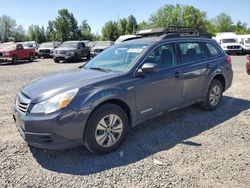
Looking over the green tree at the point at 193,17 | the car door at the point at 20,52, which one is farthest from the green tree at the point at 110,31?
the car door at the point at 20,52

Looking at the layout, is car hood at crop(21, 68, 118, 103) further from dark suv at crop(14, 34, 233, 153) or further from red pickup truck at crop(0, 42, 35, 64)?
red pickup truck at crop(0, 42, 35, 64)

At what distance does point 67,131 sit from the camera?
12.4ft

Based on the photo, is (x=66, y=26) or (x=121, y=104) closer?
(x=121, y=104)

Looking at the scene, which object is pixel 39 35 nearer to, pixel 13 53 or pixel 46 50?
pixel 46 50

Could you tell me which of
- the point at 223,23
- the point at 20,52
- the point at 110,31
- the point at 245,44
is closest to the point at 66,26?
the point at 110,31

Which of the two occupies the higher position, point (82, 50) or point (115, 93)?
point (82, 50)

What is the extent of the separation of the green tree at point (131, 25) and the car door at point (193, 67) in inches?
2422

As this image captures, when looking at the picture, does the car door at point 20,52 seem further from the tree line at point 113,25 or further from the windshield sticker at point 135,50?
the tree line at point 113,25

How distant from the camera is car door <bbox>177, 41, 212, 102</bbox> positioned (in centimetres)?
546

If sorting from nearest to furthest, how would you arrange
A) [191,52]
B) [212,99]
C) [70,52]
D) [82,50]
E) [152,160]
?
[152,160]
[191,52]
[212,99]
[70,52]
[82,50]

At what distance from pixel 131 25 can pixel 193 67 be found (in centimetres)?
6595

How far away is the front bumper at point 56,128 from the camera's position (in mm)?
3716

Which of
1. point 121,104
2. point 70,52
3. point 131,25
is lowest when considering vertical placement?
point 121,104

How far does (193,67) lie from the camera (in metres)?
5.59
